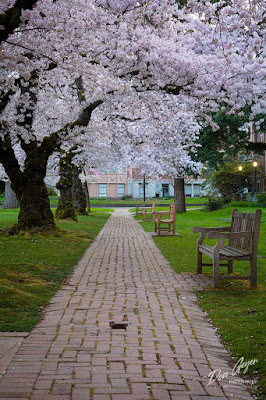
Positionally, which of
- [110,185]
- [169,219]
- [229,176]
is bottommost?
[169,219]

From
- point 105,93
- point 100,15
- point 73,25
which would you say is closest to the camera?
point 73,25

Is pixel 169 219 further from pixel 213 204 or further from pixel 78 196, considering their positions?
pixel 213 204

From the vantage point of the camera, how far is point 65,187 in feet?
71.2

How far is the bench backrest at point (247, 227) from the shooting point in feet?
23.0

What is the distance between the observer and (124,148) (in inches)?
1256

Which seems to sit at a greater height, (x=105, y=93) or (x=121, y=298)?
(x=105, y=93)

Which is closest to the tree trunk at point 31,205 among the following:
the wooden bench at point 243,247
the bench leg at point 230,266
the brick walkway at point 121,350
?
the brick walkway at point 121,350

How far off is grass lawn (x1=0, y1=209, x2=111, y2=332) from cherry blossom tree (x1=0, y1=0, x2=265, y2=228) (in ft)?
6.44

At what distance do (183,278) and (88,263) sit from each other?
2.58m

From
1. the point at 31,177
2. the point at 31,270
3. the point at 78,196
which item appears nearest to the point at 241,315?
the point at 31,270

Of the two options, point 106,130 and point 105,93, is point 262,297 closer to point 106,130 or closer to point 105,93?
point 105,93

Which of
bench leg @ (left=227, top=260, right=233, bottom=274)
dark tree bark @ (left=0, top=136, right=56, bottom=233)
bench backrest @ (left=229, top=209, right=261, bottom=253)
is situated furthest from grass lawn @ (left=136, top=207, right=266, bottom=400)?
dark tree bark @ (left=0, top=136, right=56, bottom=233)

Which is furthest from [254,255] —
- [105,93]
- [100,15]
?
[105,93]

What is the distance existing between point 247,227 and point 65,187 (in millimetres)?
15369
